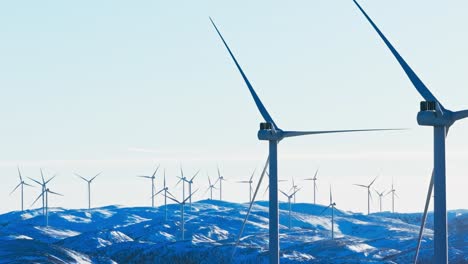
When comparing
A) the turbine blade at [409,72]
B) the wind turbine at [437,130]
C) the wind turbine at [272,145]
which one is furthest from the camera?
the wind turbine at [272,145]

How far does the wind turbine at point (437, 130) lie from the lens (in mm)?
74312

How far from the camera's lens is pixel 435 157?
77875mm

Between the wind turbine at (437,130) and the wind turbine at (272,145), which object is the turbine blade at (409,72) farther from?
the wind turbine at (272,145)

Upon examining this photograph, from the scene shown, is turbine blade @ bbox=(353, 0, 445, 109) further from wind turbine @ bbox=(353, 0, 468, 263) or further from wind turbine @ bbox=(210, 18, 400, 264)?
wind turbine @ bbox=(210, 18, 400, 264)

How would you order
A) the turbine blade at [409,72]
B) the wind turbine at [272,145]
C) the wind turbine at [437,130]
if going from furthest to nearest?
the wind turbine at [272,145]
the turbine blade at [409,72]
the wind turbine at [437,130]

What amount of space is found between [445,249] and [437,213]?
276cm

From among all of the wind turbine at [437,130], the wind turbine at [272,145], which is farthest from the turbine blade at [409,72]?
the wind turbine at [272,145]

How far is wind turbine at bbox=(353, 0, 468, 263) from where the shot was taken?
74.3 metres

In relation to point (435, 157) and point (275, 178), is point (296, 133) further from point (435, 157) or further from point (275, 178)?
point (435, 157)

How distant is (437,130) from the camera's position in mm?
79375

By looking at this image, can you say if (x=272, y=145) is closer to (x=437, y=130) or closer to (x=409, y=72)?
(x=409, y=72)

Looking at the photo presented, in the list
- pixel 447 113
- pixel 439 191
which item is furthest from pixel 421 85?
pixel 439 191

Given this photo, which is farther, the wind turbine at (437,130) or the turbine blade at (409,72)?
the turbine blade at (409,72)

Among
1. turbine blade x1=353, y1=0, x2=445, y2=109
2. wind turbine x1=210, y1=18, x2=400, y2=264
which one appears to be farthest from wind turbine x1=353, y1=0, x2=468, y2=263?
wind turbine x1=210, y1=18, x2=400, y2=264
